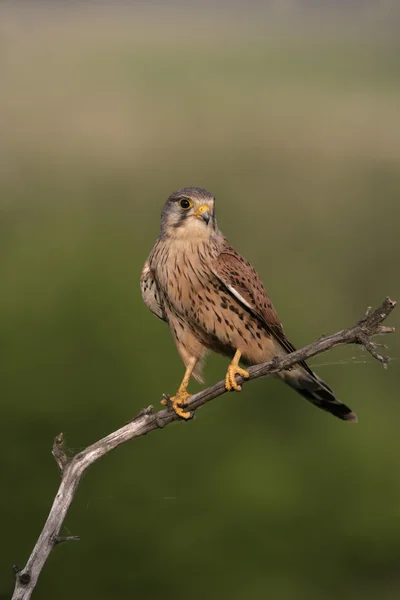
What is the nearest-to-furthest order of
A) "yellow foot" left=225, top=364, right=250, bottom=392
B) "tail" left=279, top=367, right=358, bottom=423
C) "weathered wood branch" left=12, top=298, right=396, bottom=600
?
"weathered wood branch" left=12, top=298, right=396, bottom=600 < "yellow foot" left=225, top=364, right=250, bottom=392 < "tail" left=279, top=367, right=358, bottom=423

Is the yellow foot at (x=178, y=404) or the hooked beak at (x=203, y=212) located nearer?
the yellow foot at (x=178, y=404)

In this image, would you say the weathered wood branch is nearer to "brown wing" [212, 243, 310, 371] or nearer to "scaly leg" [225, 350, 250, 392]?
"scaly leg" [225, 350, 250, 392]

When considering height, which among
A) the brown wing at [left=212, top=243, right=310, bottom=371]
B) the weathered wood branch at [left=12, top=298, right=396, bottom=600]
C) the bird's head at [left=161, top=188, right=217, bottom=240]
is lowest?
the weathered wood branch at [left=12, top=298, right=396, bottom=600]

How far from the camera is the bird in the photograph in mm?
3703

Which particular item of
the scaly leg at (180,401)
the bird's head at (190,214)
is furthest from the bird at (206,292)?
the scaly leg at (180,401)

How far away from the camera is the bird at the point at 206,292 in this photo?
146 inches

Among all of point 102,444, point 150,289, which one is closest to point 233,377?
point 102,444

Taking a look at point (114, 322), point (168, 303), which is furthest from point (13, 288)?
point (168, 303)

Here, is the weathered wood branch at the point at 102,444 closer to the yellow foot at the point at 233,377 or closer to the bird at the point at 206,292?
the yellow foot at the point at 233,377

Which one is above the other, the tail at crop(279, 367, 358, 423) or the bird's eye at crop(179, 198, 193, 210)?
the bird's eye at crop(179, 198, 193, 210)

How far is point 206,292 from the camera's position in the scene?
3.72m

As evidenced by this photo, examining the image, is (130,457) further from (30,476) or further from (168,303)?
(168,303)

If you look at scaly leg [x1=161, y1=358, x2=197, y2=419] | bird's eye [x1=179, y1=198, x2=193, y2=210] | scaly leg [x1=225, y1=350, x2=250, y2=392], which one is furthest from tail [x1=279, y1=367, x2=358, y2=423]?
bird's eye [x1=179, y1=198, x2=193, y2=210]

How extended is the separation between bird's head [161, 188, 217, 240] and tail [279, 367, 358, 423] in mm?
698
